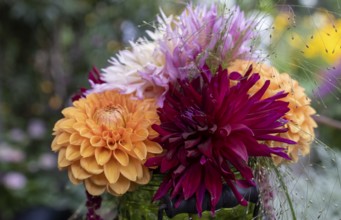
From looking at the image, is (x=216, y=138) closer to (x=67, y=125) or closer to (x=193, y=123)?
(x=193, y=123)

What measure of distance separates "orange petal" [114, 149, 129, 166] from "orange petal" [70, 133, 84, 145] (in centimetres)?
4

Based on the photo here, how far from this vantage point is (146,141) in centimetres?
51

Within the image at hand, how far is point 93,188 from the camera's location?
50 centimetres

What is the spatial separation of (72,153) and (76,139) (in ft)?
0.05

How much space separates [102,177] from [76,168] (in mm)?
28

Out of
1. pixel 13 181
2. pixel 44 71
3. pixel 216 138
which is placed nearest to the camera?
pixel 216 138

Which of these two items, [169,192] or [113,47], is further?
[113,47]

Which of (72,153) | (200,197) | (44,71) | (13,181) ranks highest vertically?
(44,71)

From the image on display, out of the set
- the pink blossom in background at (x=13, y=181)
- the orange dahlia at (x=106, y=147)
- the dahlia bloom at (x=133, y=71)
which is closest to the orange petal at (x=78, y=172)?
the orange dahlia at (x=106, y=147)

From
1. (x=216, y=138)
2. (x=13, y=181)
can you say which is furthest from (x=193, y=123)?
(x=13, y=181)

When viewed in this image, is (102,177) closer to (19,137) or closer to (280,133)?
(280,133)

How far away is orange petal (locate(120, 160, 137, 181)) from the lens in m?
0.49

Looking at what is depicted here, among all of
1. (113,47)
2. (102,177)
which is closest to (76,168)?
(102,177)

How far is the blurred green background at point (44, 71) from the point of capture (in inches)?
83.8
